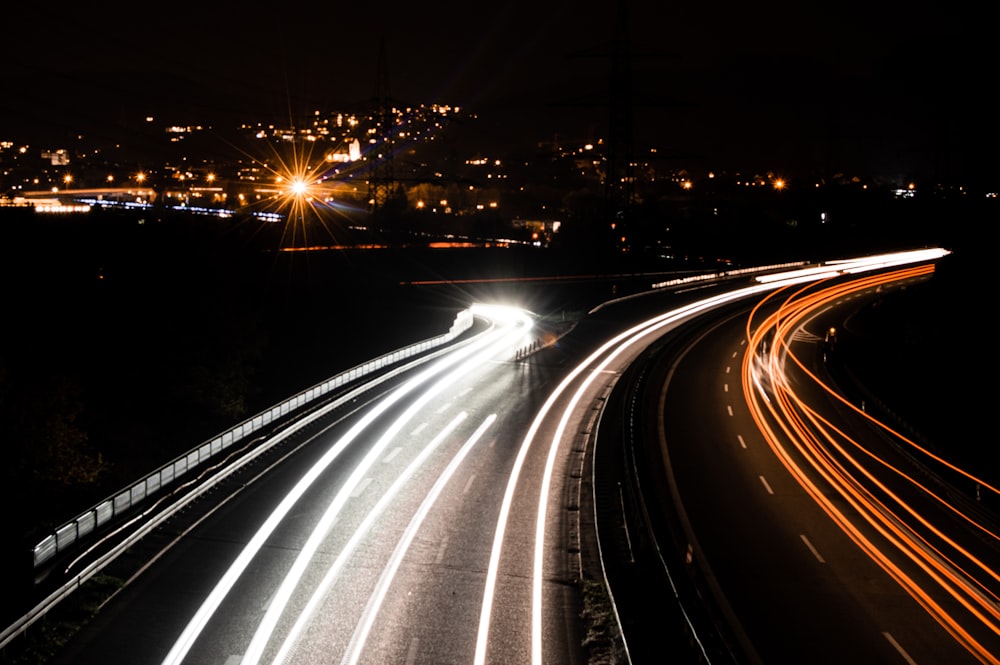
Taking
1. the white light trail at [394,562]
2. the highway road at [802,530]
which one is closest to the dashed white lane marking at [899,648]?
the highway road at [802,530]

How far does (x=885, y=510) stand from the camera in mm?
18641

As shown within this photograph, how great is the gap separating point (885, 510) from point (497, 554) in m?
10.2

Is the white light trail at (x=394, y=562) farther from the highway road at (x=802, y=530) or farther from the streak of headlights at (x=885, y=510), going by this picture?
the streak of headlights at (x=885, y=510)

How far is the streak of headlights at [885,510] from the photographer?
13.9 m

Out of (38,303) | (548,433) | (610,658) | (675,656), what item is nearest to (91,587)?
(610,658)

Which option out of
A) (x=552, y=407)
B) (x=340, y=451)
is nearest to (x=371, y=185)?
(x=552, y=407)

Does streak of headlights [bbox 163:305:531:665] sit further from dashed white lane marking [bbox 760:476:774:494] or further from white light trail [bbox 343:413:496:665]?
dashed white lane marking [bbox 760:476:774:494]

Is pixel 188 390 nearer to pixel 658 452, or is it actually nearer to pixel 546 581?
pixel 658 452

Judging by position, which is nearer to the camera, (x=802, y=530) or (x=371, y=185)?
(x=802, y=530)

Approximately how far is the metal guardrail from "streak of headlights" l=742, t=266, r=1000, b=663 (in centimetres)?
1546

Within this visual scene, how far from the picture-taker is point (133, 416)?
34.4 metres

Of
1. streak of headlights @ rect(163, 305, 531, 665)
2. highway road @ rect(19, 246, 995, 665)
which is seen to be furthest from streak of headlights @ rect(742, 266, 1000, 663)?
streak of headlights @ rect(163, 305, 531, 665)

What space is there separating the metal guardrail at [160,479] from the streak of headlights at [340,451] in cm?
215

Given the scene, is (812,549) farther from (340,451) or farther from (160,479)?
(160,479)
